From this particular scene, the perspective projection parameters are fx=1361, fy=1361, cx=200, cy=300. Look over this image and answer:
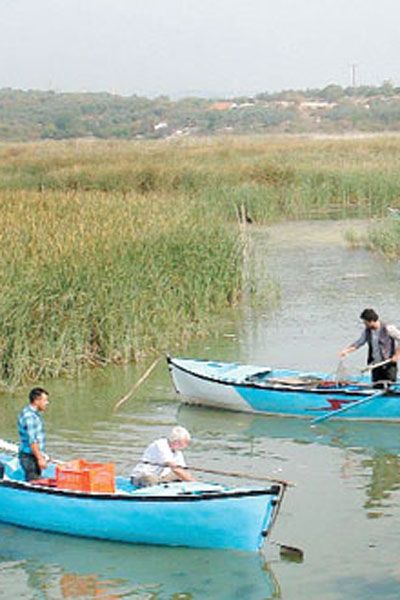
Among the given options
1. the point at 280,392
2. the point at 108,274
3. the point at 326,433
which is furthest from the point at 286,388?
the point at 108,274

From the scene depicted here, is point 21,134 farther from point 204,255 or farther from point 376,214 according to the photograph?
→ point 204,255

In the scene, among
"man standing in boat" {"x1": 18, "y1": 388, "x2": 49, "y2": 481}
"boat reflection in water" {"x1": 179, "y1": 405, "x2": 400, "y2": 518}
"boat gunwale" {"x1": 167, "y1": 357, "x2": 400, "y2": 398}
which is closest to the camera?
"man standing in boat" {"x1": 18, "y1": 388, "x2": 49, "y2": 481}

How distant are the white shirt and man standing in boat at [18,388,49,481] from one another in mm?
803

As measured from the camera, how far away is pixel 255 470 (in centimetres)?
1188

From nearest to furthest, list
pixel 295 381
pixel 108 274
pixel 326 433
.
→ pixel 326 433, pixel 295 381, pixel 108 274

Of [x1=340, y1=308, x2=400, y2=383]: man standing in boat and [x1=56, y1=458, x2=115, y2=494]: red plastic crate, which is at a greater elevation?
[x1=340, y1=308, x2=400, y2=383]: man standing in boat

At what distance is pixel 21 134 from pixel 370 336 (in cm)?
7915

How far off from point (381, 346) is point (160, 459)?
390 centimetres

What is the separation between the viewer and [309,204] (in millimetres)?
31609

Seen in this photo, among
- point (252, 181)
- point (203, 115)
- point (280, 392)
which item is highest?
point (203, 115)

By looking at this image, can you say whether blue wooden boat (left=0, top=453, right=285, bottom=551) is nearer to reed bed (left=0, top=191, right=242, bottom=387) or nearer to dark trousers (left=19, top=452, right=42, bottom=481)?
dark trousers (left=19, top=452, right=42, bottom=481)

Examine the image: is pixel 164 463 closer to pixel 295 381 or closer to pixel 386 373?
pixel 386 373

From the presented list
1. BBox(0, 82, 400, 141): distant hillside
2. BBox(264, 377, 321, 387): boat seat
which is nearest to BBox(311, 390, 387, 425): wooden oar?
BBox(264, 377, 321, 387): boat seat

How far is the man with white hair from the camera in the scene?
988cm
